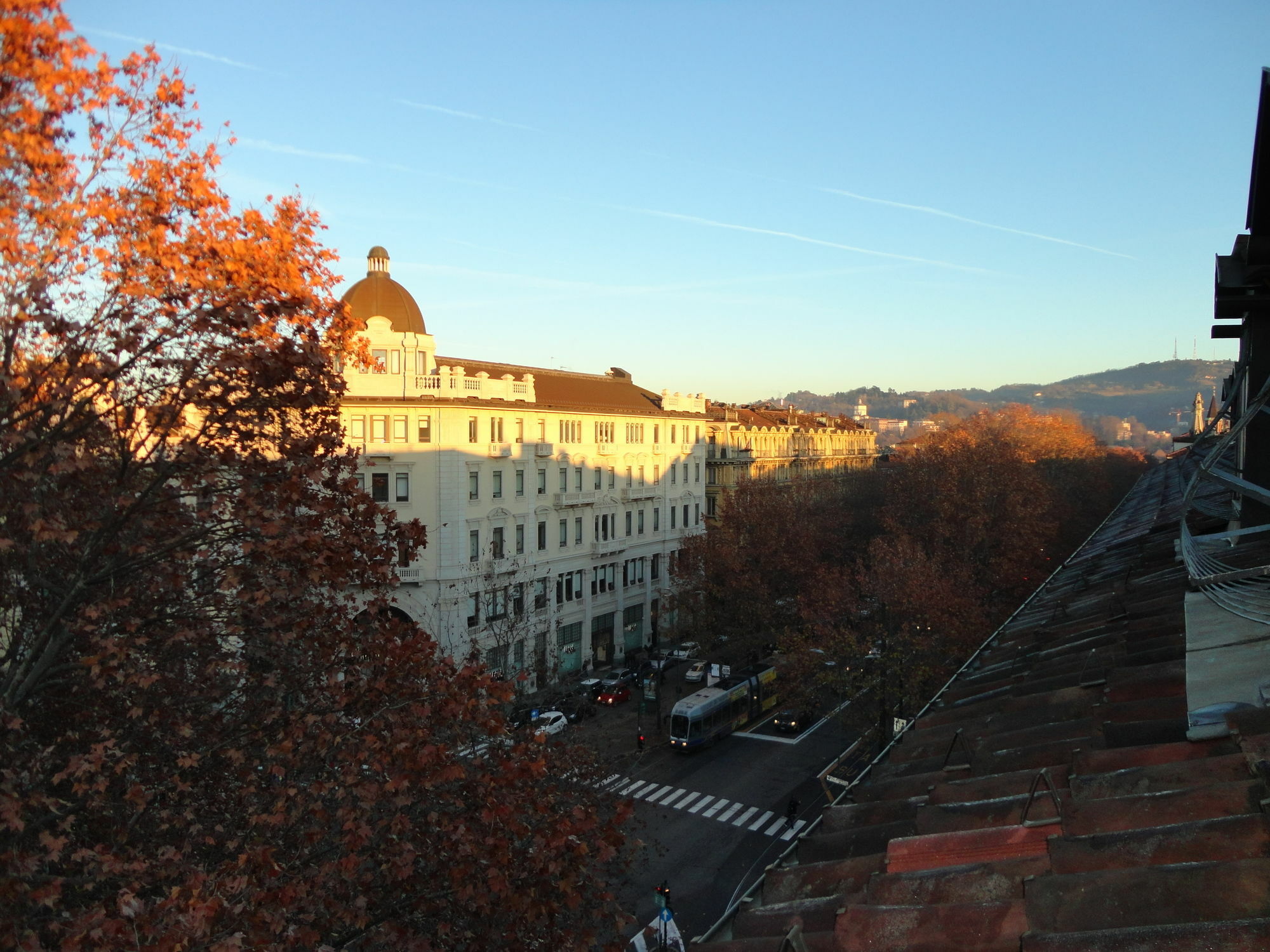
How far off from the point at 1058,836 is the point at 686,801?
26.4 meters

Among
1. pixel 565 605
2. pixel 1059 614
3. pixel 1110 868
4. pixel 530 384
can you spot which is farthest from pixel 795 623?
pixel 1110 868

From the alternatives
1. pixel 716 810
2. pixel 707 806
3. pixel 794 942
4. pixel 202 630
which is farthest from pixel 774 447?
pixel 794 942

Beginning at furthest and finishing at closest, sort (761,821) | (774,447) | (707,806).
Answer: (774,447) < (707,806) < (761,821)

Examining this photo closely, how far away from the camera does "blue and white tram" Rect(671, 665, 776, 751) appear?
3316 cm

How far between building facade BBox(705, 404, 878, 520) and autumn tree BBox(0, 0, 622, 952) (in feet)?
166

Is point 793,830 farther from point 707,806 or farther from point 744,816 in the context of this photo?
point 707,806

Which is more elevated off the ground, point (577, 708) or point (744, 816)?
point (577, 708)

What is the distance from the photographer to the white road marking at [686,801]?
2841 cm

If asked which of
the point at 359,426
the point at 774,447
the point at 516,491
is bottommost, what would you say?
the point at 516,491

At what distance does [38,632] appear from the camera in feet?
24.4

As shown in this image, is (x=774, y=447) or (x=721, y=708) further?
(x=774, y=447)

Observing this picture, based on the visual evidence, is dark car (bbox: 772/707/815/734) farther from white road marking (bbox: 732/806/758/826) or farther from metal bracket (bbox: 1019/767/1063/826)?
metal bracket (bbox: 1019/767/1063/826)

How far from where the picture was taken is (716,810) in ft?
92.1

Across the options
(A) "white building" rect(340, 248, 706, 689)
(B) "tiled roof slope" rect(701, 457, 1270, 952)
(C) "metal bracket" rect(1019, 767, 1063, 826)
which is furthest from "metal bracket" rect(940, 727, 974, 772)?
(A) "white building" rect(340, 248, 706, 689)
